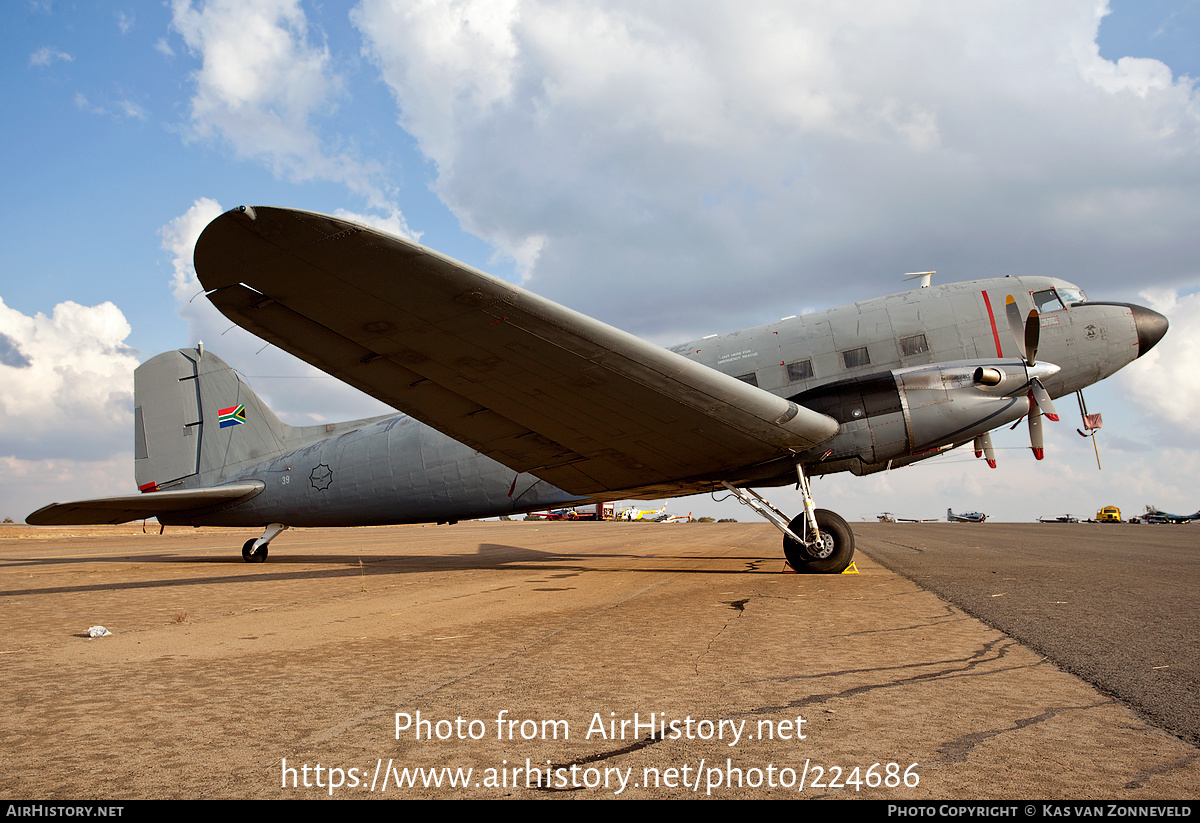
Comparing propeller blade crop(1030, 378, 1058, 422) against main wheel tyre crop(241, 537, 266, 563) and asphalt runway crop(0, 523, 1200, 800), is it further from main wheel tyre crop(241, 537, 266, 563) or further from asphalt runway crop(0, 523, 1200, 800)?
main wheel tyre crop(241, 537, 266, 563)

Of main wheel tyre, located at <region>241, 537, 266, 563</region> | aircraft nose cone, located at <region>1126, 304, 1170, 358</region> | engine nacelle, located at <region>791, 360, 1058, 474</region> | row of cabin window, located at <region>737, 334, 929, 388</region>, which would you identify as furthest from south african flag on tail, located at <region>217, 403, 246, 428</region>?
aircraft nose cone, located at <region>1126, 304, 1170, 358</region>

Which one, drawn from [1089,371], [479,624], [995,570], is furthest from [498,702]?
[1089,371]

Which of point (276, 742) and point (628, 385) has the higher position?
point (628, 385)

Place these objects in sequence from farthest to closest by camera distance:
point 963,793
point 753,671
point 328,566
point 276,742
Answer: point 328,566, point 753,671, point 276,742, point 963,793

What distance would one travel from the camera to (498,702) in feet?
10.8

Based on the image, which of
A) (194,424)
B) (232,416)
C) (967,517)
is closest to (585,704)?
(232,416)

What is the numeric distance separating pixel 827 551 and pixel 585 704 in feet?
24.9

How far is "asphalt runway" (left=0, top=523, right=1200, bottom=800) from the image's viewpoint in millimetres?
2295

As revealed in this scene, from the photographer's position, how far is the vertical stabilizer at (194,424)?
15.2 meters

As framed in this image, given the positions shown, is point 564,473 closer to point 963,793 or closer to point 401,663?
point 401,663

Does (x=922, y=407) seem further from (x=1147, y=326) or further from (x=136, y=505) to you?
(x=136, y=505)

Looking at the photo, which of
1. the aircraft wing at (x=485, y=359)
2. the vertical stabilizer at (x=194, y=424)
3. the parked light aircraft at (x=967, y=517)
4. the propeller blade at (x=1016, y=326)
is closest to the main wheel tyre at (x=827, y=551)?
the aircraft wing at (x=485, y=359)

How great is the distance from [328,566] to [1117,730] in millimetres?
14055

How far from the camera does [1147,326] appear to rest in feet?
35.3
